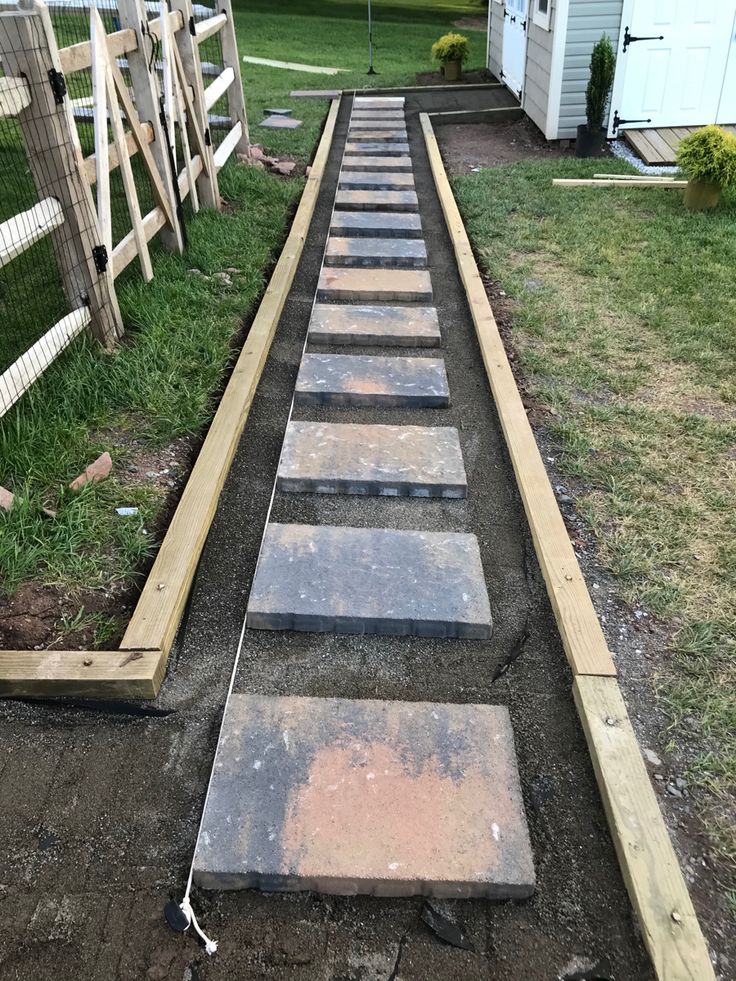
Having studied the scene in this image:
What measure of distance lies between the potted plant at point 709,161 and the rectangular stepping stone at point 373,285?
278 cm

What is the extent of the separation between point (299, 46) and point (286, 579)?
18.6m

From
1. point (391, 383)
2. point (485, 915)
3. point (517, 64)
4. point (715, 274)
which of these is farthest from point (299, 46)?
point (485, 915)

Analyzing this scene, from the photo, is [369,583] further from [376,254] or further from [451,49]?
[451,49]

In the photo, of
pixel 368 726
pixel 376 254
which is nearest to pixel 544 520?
pixel 368 726

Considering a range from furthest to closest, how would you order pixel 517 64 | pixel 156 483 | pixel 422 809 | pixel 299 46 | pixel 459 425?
pixel 299 46, pixel 517 64, pixel 459 425, pixel 156 483, pixel 422 809

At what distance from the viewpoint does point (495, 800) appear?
1792 millimetres

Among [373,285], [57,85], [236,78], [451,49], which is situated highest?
[57,85]

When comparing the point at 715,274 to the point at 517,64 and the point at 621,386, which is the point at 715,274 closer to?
the point at 621,386

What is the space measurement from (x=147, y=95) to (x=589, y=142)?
542 cm

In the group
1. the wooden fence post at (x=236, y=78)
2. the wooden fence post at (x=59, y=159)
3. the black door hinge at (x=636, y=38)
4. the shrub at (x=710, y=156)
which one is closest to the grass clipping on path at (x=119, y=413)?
the wooden fence post at (x=59, y=159)

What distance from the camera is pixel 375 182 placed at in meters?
6.95

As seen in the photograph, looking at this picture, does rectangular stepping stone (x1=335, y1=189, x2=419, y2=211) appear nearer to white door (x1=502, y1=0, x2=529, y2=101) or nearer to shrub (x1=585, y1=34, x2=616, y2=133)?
shrub (x1=585, y1=34, x2=616, y2=133)

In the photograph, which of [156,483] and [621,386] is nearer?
[156,483]

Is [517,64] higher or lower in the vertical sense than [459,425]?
higher
